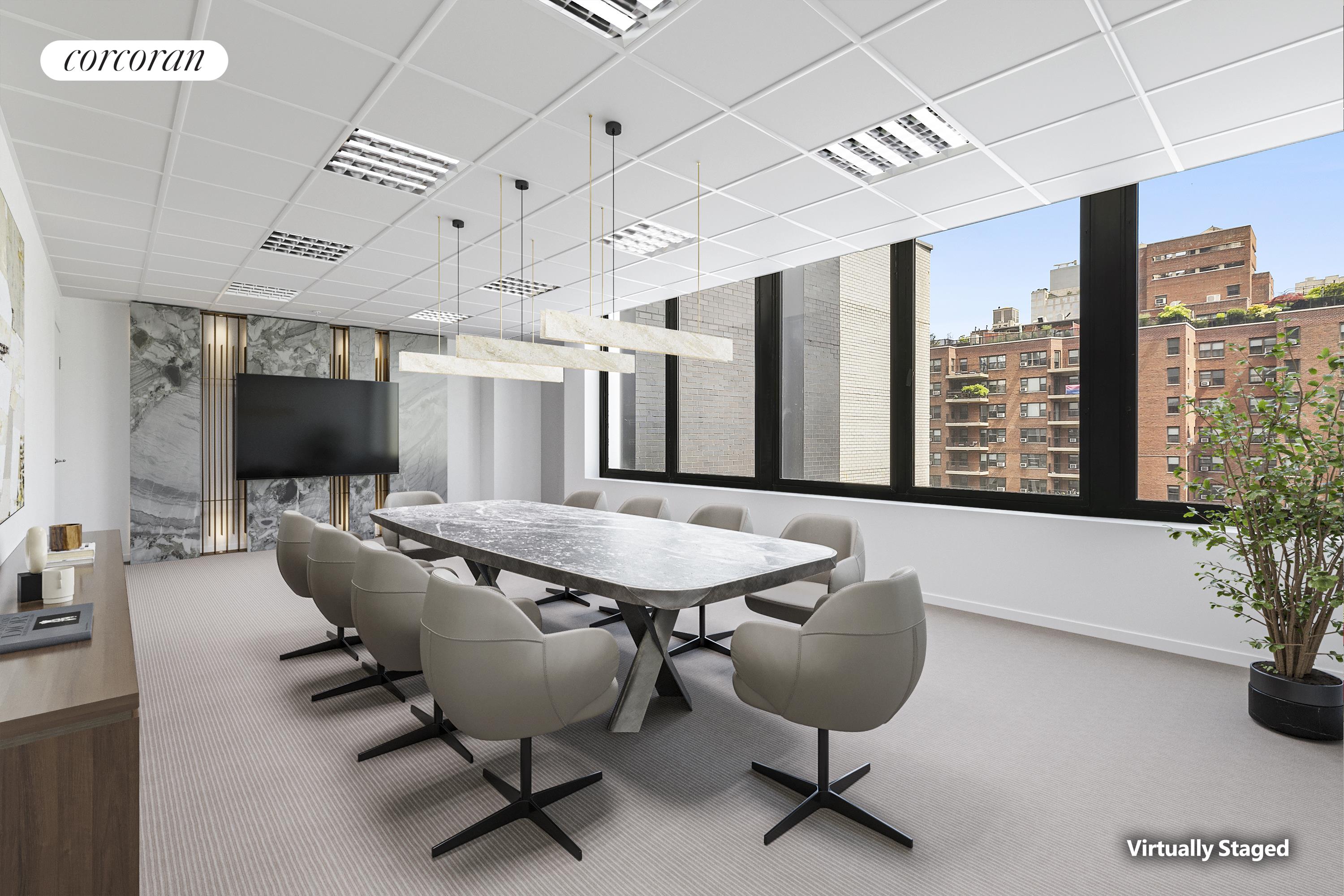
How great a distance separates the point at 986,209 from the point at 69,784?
510 centimetres

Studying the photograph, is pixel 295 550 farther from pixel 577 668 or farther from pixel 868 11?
pixel 868 11

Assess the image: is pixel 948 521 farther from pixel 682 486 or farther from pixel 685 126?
pixel 685 126

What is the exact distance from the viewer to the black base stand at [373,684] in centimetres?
337

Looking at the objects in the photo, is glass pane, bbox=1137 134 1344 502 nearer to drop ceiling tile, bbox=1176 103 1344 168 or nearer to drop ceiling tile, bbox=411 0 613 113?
drop ceiling tile, bbox=1176 103 1344 168

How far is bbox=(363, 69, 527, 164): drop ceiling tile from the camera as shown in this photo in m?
2.86

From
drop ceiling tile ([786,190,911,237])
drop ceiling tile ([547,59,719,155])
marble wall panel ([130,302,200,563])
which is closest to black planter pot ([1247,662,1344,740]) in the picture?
drop ceiling tile ([786,190,911,237])

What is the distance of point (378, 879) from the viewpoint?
6.49ft

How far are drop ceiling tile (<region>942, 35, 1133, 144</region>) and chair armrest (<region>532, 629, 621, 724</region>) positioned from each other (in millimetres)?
2900

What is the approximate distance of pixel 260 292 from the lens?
6582 mm

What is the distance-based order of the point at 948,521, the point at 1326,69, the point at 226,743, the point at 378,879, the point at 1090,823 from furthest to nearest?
the point at 948,521
the point at 226,743
the point at 1326,69
the point at 1090,823
the point at 378,879

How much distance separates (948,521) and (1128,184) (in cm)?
258

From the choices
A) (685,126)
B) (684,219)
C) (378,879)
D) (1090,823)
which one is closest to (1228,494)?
(1090,823)

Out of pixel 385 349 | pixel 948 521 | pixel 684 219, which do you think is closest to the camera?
pixel 684 219

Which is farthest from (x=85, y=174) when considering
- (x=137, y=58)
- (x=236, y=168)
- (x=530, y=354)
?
(x=530, y=354)
